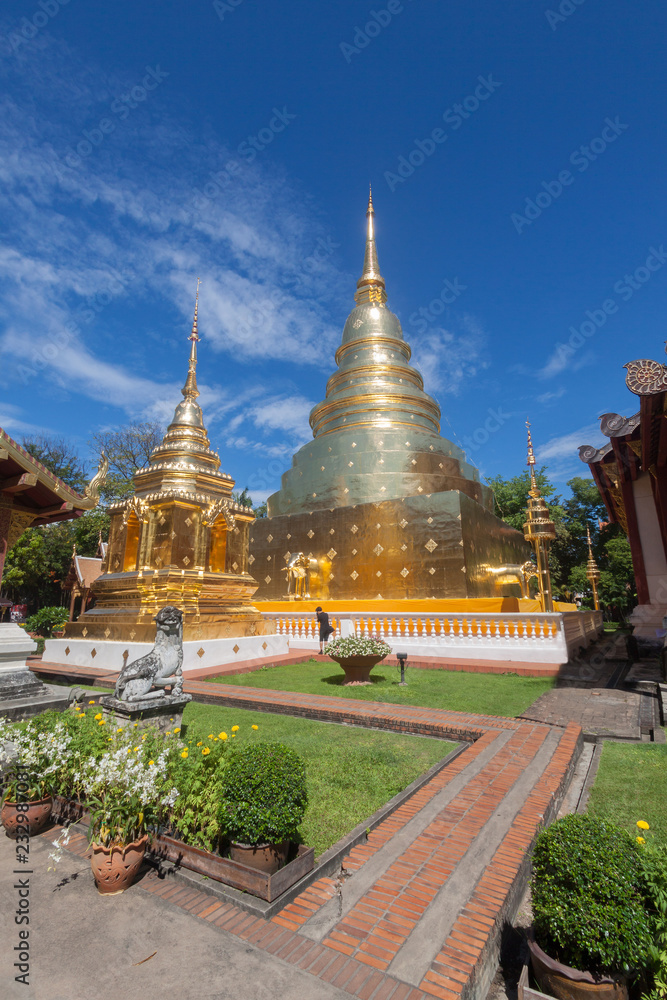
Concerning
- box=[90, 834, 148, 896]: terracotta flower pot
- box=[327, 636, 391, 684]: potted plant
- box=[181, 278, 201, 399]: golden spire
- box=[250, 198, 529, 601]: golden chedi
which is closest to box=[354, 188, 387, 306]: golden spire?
box=[250, 198, 529, 601]: golden chedi

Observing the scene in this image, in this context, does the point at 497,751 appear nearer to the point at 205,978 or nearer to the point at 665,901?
the point at 665,901

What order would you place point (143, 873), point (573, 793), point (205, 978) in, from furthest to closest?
point (573, 793) → point (143, 873) → point (205, 978)

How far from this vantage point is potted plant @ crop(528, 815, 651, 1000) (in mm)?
2055

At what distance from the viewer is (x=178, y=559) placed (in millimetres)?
12523

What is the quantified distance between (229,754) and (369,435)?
1961 centimetres

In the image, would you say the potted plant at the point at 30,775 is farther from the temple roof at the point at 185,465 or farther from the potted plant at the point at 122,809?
the temple roof at the point at 185,465

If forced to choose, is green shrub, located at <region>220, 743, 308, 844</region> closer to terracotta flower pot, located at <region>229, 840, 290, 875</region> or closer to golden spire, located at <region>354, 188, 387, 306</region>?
terracotta flower pot, located at <region>229, 840, 290, 875</region>

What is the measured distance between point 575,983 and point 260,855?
1.82 meters

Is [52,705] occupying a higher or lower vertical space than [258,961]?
higher

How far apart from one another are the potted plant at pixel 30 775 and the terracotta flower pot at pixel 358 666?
6.35 m

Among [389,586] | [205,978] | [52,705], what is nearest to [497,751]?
[205,978]

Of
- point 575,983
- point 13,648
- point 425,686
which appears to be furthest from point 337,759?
point 425,686

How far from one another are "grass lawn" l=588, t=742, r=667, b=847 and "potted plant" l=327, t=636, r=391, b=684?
4.53 m

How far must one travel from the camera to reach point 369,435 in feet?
74.6
